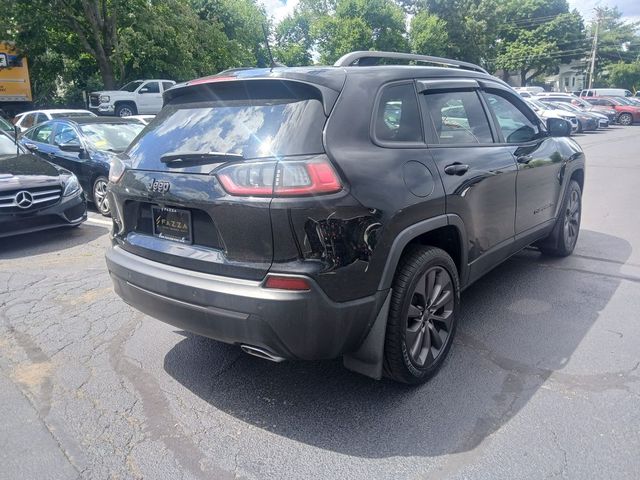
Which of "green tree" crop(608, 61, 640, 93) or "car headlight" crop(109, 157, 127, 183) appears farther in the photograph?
"green tree" crop(608, 61, 640, 93)

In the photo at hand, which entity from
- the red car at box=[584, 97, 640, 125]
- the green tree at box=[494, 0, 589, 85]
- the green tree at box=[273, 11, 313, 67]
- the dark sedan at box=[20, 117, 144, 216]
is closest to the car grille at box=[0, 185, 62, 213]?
the dark sedan at box=[20, 117, 144, 216]

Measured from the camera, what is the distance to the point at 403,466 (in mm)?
2480

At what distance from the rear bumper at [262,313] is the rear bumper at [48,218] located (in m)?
4.17

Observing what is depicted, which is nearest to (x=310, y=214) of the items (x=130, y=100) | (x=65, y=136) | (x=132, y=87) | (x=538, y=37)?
(x=65, y=136)

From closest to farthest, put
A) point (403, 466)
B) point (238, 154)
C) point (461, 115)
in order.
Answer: point (403, 466) → point (238, 154) → point (461, 115)

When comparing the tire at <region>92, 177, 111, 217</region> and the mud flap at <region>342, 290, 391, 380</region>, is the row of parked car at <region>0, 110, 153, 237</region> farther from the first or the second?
the mud flap at <region>342, 290, 391, 380</region>

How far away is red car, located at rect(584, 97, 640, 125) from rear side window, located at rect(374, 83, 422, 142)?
35065mm

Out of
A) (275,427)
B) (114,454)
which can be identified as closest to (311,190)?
(275,427)

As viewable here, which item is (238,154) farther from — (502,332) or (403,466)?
(502,332)

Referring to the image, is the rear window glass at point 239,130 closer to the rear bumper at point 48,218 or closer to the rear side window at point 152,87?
the rear bumper at point 48,218

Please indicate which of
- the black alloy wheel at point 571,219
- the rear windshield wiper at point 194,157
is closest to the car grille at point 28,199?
the rear windshield wiper at point 194,157

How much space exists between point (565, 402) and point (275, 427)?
160cm

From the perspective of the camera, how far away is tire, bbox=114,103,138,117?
2378cm

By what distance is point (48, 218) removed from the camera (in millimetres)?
6508
